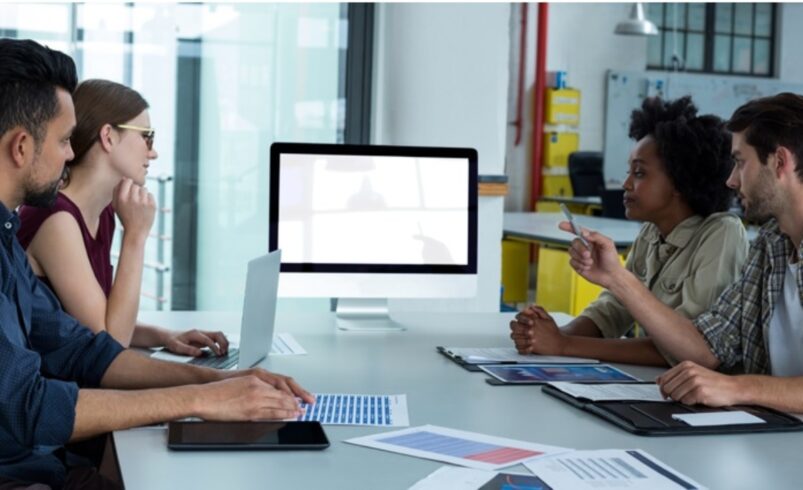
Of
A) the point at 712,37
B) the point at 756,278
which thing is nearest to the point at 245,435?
the point at 756,278

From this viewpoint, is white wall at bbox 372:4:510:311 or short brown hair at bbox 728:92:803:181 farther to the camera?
white wall at bbox 372:4:510:311

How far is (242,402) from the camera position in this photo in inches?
66.9

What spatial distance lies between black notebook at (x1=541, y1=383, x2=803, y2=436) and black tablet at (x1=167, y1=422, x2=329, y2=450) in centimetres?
49

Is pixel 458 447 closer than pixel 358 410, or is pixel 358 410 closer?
pixel 458 447

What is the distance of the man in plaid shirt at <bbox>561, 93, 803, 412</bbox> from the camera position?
210cm

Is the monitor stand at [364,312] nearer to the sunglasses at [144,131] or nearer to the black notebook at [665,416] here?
the sunglasses at [144,131]

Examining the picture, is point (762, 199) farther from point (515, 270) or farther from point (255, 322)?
point (515, 270)

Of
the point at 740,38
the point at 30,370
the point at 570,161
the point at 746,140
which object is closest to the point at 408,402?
the point at 30,370

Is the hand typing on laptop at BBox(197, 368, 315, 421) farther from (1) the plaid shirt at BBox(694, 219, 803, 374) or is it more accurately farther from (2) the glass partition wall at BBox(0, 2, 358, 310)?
(2) the glass partition wall at BBox(0, 2, 358, 310)

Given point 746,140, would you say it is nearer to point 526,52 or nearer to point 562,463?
point 562,463

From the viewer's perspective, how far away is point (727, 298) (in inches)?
89.0

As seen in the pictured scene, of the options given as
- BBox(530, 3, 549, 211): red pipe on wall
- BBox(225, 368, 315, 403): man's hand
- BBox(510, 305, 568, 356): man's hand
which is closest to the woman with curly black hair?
BBox(510, 305, 568, 356): man's hand

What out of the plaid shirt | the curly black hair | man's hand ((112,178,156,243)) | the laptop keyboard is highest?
the curly black hair

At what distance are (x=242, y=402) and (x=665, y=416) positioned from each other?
2.25 ft
